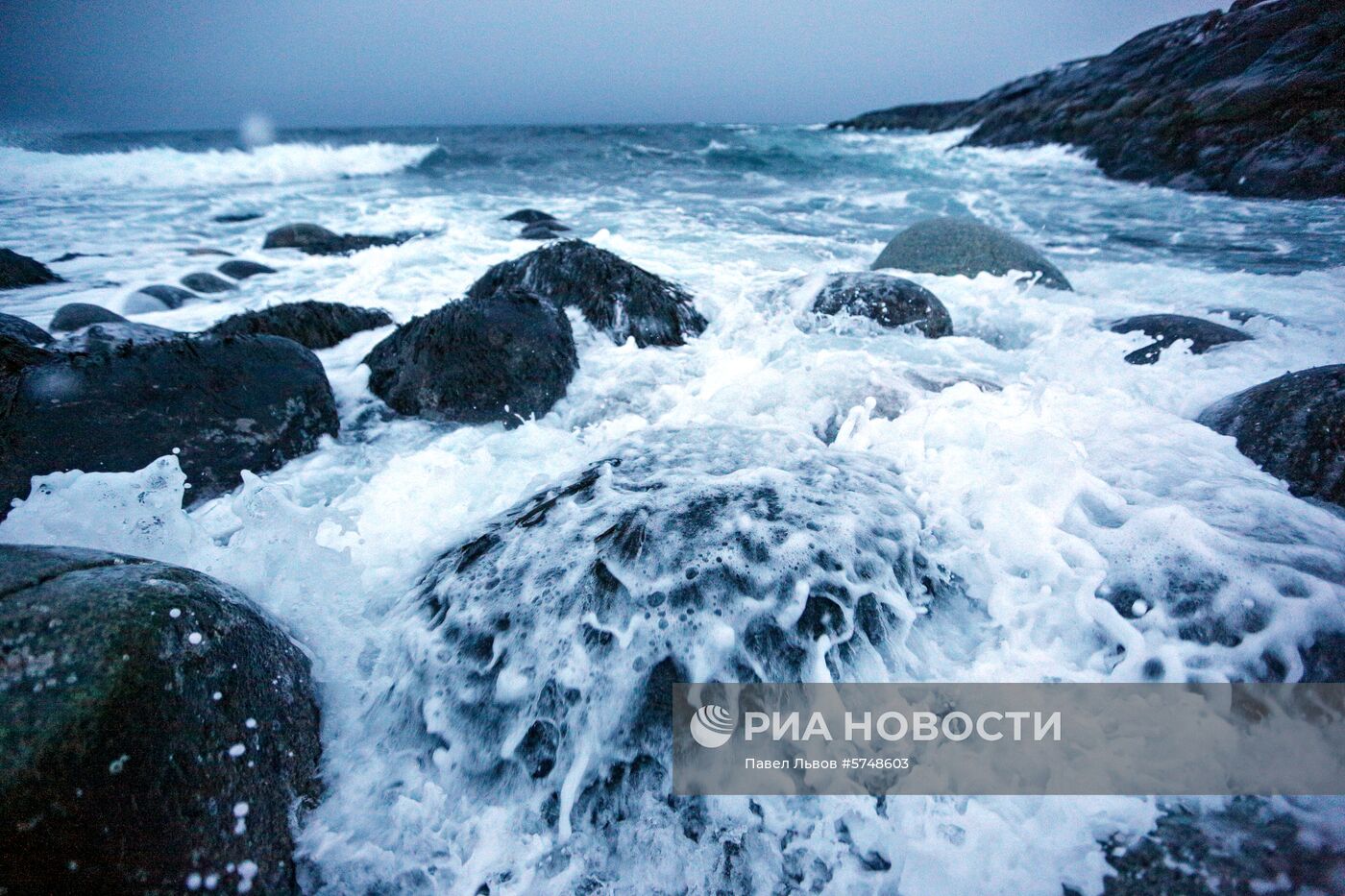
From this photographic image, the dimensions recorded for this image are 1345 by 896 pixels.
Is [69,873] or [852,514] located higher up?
[852,514]

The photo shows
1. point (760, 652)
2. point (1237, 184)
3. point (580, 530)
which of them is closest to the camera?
point (760, 652)

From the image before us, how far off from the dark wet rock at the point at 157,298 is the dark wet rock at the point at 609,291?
422 cm

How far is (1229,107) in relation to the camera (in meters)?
13.5

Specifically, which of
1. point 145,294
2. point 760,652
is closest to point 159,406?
point 760,652

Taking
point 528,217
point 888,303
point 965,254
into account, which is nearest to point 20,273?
point 528,217

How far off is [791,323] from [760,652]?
4.13m

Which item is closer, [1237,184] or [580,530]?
[580,530]

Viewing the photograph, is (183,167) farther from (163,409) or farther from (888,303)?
(888,303)

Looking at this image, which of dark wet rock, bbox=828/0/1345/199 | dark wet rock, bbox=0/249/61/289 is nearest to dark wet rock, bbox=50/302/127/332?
dark wet rock, bbox=0/249/61/289

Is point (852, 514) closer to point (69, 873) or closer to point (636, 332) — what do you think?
point (69, 873)

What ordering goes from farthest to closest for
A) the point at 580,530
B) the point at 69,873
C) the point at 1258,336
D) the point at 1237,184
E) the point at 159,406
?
the point at 1237,184, the point at 1258,336, the point at 159,406, the point at 580,530, the point at 69,873

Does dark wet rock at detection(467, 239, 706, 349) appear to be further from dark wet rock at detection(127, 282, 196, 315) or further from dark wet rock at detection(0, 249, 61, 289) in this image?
dark wet rock at detection(0, 249, 61, 289)

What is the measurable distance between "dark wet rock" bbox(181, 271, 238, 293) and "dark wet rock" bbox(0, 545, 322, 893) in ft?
24.9

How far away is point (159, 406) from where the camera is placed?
306 cm
